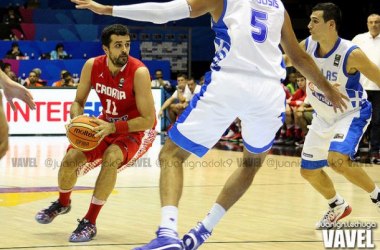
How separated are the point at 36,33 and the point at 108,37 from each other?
14.1 metres

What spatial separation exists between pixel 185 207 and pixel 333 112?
1596 millimetres

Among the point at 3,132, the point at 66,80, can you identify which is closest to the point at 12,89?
the point at 3,132

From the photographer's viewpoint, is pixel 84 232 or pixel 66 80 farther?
pixel 66 80

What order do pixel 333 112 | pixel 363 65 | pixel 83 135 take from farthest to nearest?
1. pixel 333 112
2. pixel 363 65
3. pixel 83 135

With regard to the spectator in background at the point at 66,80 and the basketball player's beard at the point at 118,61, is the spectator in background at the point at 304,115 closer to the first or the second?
the spectator in background at the point at 66,80

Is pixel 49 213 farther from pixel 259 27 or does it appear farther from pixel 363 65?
pixel 363 65

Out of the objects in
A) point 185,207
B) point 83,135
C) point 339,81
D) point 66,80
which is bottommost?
point 66,80

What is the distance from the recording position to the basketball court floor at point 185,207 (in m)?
5.23

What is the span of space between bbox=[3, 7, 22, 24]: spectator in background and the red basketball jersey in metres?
14.2

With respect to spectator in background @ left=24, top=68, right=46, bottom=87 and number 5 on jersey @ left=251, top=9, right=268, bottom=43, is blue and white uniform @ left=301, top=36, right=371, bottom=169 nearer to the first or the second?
number 5 on jersey @ left=251, top=9, right=268, bottom=43

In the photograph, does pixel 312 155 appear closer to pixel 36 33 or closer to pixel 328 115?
pixel 328 115

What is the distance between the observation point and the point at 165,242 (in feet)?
13.8

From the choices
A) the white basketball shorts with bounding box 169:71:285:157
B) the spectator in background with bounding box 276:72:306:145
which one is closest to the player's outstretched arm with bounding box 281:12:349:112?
the white basketball shorts with bounding box 169:71:285:157

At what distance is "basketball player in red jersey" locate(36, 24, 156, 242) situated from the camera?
555cm
